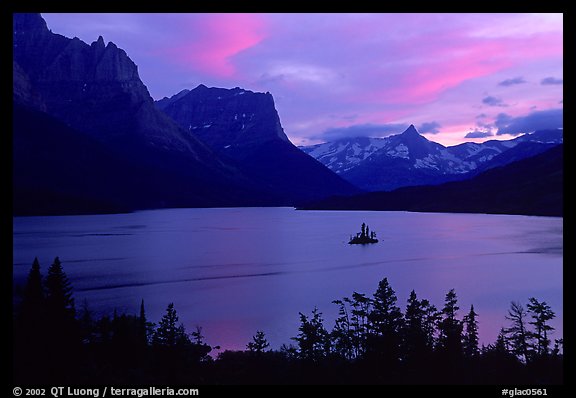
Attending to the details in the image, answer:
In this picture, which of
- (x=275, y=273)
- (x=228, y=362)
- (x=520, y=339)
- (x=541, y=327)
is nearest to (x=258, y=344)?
(x=228, y=362)

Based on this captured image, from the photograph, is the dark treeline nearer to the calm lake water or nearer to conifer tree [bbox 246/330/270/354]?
conifer tree [bbox 246/330/270/354]

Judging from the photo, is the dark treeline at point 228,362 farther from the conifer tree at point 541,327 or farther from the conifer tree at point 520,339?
the conifer tree at point 541,327

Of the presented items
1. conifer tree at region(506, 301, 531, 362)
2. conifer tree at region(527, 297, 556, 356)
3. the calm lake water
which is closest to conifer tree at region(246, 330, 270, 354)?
the calm lake water

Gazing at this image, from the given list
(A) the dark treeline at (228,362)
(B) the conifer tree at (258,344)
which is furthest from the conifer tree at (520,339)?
(B) the conifer tree at (258,344)

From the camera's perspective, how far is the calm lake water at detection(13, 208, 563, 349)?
248 ft

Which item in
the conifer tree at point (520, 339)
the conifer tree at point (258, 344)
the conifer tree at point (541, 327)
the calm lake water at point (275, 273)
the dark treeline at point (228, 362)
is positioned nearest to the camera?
the dark treeline at point (228, 362)

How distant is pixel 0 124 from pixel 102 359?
2641 centimetres

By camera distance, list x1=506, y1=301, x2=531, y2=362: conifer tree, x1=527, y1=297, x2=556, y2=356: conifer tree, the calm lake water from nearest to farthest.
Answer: x1=527, y1=297, x2=556, y2=356: conifer tree, x1=506, y1=301, x2=531, y2=362: conifer tree, the calm lake water

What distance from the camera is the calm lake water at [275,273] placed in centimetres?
7562

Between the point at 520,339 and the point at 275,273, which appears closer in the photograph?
the point at 520,339

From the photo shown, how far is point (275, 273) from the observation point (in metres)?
119

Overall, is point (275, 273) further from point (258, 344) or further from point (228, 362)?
point (258, 344)

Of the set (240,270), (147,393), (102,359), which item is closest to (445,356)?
(102,359)

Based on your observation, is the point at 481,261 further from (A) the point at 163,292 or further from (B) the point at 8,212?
(B) the point at 8,212
